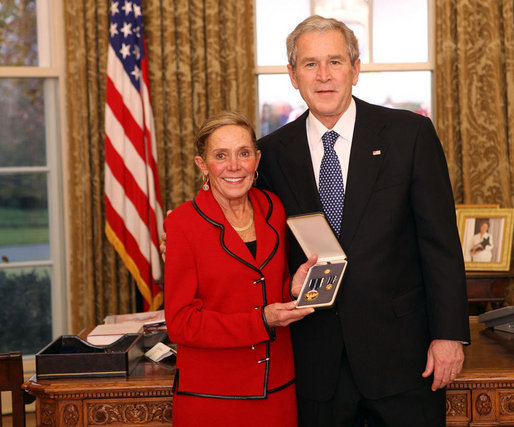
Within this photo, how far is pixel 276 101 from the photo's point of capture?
16.8ft

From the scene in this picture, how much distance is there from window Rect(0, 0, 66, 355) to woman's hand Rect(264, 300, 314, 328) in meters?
3.38

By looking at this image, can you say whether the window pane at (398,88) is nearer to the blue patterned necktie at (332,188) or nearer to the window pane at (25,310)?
the window pane at (25,310)

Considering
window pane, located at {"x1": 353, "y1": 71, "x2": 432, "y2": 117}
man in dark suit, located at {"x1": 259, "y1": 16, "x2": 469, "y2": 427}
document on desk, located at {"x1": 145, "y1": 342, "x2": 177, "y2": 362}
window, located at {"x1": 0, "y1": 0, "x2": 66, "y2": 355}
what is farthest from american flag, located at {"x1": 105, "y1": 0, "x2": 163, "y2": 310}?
man in dark suit, located at {"x1": 259, "y1": 16, "x2": 469, "y2": 427}

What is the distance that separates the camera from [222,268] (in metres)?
2.05

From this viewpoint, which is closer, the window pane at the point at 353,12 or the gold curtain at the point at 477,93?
the gold curtain at the point at 477,93

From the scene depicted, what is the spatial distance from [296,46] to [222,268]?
2.60 feet

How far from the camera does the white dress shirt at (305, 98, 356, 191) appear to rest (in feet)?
7.29

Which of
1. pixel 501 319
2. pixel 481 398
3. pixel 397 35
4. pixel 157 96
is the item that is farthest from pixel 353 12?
pixel 481 398

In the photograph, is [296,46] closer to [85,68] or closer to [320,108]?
[320,108]

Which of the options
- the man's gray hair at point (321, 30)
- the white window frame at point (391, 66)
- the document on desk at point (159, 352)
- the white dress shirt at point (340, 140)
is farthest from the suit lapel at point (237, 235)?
the white window frame at point (391, 66)

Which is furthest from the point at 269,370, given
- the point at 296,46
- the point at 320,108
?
the point at 296,46

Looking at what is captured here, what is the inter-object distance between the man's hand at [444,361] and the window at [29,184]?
3544 millimetres

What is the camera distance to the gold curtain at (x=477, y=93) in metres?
4.78

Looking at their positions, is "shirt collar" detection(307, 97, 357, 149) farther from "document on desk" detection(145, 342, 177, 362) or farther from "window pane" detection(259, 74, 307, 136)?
"window pane" detection(259, 74, 307, 136)
